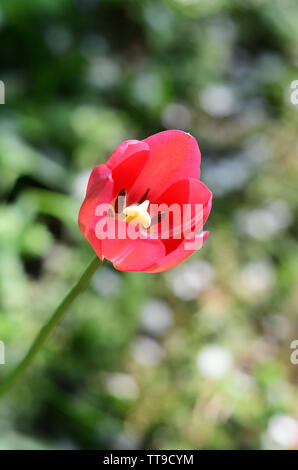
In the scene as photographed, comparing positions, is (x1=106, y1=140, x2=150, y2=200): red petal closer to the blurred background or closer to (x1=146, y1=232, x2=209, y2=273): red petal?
(x1=146, y1=232, x2=209, y2=273): red petal

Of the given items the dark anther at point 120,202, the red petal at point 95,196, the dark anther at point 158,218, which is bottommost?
the red petal at point 95,196

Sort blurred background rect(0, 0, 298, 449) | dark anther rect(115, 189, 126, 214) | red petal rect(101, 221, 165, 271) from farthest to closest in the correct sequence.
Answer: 1. blurred background rect(0, 0, 298, 449)
2. dark anther rect(115, 189, 126, 214)
3. red petal rect(101, 221, 165, 271)

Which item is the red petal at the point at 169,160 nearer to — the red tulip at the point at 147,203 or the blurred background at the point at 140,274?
the red tulip at the point at 147,203

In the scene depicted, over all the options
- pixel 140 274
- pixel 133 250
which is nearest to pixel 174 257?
pixel 133 250

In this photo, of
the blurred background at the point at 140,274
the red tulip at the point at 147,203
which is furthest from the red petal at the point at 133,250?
the blurred background at the point at 140,274

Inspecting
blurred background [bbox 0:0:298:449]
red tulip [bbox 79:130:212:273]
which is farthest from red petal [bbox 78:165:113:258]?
blurred background [bbox 0:0:298:449]

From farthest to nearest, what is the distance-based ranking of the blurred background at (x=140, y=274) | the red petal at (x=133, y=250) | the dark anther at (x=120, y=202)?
the blurred background at (x=140, y=274) → the dark anther at (x=120, y=202) → the red petal at (x=133, y=250)

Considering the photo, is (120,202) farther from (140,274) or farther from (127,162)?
(140,274)

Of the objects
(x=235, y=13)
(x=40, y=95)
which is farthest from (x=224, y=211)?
(x=235, y=13)
